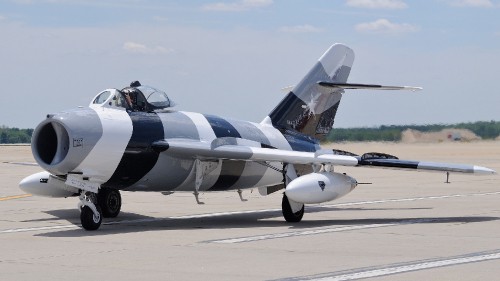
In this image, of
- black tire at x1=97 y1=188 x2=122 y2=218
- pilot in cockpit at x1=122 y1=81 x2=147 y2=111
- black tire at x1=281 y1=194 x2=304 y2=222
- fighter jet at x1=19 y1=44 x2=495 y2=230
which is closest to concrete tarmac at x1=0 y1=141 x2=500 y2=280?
black tire at x1=281 y1=194 x2=304 y2=222

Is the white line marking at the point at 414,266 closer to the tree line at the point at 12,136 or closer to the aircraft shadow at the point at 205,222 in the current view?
the aircraft shadow at the point at 205,222

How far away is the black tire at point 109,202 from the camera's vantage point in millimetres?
21859

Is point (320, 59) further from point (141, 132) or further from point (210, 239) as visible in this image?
point (210, 239)

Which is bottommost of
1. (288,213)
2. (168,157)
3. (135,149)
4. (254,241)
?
(254,241)

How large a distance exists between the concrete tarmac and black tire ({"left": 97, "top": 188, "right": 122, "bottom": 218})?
0.38 meters

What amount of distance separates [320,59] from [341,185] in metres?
5.27

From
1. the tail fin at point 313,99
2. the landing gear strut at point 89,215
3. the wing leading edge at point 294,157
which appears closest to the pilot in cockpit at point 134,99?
the wing leading edge at point 294,157

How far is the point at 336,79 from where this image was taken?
24578mm

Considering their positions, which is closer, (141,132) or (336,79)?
(141,132)

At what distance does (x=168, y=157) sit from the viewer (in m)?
20.0

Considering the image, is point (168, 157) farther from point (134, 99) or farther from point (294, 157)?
point (294, 157)

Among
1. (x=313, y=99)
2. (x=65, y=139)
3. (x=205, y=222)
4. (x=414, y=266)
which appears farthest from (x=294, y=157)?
(x=414, y=266)

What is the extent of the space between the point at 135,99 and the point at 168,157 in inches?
51.9

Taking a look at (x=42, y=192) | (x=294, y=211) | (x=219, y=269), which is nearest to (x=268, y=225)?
(x=294, y=211)
